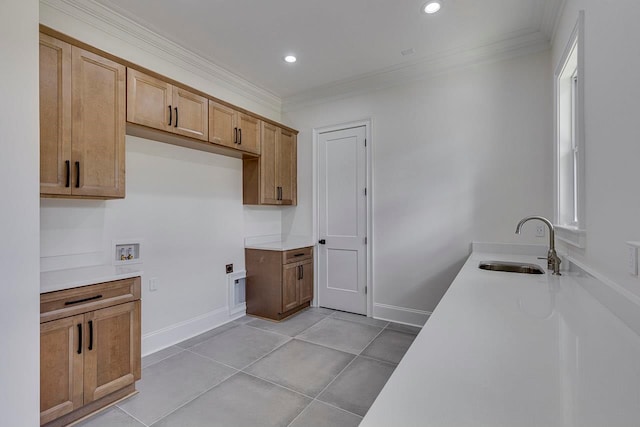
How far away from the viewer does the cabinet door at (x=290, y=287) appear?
3.58 m

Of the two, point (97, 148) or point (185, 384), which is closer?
point (97, 148)

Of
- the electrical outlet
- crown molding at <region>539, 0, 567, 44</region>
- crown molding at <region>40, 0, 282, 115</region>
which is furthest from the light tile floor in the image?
crown molding at <region>539, 0, 567, 44</region>

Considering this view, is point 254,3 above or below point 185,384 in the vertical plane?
above

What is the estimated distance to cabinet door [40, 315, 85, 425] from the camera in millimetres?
1719

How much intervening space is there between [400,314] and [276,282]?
150cm

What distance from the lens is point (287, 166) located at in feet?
13.3

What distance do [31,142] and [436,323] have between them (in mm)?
2182

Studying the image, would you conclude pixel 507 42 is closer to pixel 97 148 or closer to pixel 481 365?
pixel 481 365

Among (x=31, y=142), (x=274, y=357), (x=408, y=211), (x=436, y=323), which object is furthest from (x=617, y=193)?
(x=31, y=142)

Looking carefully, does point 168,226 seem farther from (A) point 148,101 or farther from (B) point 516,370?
(B) point 516,370

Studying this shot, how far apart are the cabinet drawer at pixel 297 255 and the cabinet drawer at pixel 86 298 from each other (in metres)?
1.67

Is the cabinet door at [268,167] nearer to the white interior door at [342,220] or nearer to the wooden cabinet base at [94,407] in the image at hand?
the white interior door at [342,220]

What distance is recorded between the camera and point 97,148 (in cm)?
211

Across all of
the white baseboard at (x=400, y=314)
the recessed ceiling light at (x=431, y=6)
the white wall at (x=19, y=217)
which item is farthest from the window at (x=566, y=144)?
the white wall at (x=19, y=217)
